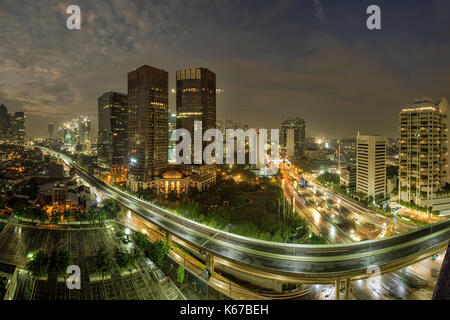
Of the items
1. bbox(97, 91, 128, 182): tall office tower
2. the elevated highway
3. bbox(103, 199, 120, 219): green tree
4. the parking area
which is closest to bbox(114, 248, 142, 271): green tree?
the parking area

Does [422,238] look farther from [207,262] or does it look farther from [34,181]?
[34,181]

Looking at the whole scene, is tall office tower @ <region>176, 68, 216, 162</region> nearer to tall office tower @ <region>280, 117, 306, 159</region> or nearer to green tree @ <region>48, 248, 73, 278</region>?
green tree @ <region>48, 248, 73, 278</region>

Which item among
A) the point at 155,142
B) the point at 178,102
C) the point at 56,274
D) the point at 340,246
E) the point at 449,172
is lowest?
the point at 56,274

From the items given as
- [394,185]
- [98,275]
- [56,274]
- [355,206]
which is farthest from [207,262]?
[394,185]

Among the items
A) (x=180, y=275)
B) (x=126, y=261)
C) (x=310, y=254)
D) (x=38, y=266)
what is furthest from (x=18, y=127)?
(x=310, y=254)

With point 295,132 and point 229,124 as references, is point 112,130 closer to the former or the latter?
point 229,124

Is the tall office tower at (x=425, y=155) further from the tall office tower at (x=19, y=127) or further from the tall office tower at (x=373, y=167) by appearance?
the tall office tower at (x=19, y=127)

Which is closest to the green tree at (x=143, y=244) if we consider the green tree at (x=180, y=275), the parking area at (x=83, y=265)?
the parking area at (x=83, y=265)
